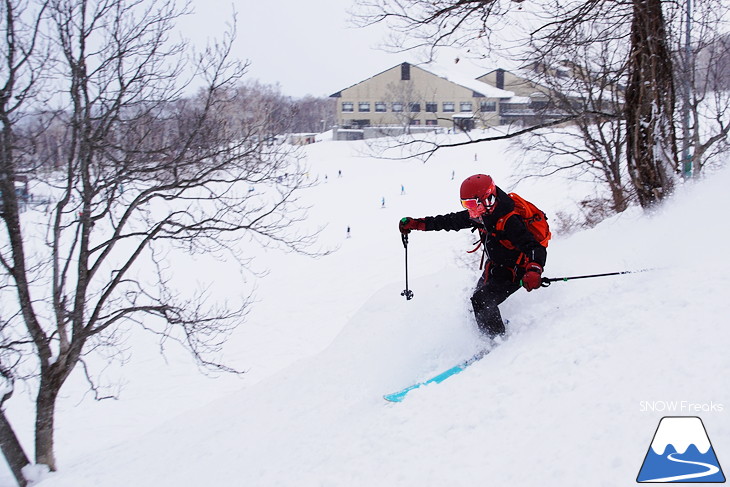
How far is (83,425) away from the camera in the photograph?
525 inches

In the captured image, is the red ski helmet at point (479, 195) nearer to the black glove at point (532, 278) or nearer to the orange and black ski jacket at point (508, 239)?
the orange and black ski jacket at point (508, 239)

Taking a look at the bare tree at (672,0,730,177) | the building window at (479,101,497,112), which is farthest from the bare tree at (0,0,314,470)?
the bare tree at (672,0,730,177)

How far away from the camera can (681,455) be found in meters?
2.57

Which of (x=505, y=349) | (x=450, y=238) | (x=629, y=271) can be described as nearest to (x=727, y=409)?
(x=505, y=349)

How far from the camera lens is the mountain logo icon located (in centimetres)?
239

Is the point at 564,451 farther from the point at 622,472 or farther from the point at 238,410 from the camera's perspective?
the point at 238,410

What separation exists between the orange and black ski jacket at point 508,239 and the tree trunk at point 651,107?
301 cm

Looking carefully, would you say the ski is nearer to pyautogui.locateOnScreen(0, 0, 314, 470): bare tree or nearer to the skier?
the skier

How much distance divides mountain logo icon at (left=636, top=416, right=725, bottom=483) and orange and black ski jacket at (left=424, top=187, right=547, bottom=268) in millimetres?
2298

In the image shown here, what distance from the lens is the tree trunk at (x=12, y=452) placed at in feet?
25.0

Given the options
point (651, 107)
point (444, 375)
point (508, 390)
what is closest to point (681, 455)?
point (508, 390)

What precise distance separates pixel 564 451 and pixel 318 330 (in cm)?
1638

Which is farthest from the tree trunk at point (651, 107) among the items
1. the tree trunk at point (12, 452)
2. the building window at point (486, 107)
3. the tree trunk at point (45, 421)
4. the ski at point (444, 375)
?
the tree trunk at point (12, 452)

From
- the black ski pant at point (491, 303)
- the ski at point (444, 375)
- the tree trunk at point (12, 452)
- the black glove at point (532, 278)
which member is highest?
the black glove at point (532, 278)
